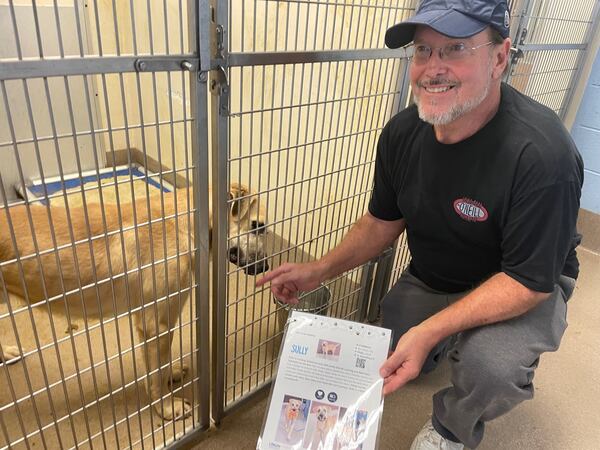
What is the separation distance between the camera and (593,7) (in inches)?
87.5

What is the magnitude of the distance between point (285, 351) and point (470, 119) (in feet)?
2.42

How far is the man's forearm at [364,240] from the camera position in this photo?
1.44m

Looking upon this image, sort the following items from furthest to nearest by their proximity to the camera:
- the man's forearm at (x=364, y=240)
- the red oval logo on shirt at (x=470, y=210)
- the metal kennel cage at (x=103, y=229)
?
the man's forearm at (x=364, y=240) < the red oval logo on shirt at (x=470, y=210) < the metal kennel cage at (x=103, y=229)

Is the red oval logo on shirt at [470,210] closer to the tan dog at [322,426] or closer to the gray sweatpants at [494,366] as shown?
the gray sweatpants at [494,366]

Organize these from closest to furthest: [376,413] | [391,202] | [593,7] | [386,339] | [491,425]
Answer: [376,413]
[386,339]
[391,202]
[491,425]
[593,7]

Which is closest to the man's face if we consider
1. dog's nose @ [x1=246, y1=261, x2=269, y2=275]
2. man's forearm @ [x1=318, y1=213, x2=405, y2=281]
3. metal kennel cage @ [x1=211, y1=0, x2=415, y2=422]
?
metal kennel cage @ [x1=211, y1=0, x2=415, y2=422]

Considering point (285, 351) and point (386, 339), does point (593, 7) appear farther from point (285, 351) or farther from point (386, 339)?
point (285, 351)

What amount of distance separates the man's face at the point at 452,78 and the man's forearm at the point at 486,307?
16.6 inches

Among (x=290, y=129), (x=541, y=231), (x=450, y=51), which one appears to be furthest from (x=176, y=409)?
(x=450, y=51)

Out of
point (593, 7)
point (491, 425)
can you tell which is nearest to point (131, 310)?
point (491, 425)

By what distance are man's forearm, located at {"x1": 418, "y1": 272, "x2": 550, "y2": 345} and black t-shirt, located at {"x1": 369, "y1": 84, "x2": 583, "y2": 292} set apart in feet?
0.10

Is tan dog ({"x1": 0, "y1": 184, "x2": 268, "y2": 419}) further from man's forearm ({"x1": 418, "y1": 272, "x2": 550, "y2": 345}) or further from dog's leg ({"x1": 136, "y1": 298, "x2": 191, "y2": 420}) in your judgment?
man's forearm ({"x1": 418, "y1": 272, "x2": 550, "y2": 345})

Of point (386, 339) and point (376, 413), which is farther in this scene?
point (386, 339)

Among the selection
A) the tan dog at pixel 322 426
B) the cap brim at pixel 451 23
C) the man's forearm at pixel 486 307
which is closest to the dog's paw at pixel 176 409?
the tan dog at pixel 322 426
